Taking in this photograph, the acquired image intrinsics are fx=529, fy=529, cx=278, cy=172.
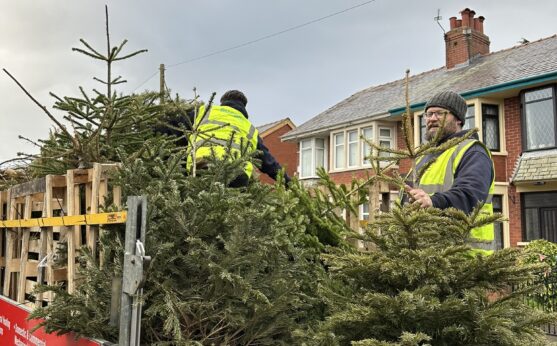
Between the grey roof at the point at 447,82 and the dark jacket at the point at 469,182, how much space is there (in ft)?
46.2

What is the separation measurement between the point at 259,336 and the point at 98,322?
81cm

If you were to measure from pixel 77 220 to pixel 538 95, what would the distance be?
16289mm

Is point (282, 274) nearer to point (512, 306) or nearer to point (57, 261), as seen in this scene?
point (512, 306)

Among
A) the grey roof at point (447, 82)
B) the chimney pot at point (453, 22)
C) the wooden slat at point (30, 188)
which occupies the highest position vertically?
the chimney pot at point (453, 22)

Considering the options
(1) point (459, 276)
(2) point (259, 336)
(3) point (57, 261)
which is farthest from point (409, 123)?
(3) point (57, 261)

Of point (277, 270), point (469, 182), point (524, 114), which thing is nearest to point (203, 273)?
point (277, 270)

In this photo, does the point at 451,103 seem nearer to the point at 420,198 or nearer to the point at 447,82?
the point at 420,198

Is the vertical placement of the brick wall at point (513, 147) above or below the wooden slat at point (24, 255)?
above

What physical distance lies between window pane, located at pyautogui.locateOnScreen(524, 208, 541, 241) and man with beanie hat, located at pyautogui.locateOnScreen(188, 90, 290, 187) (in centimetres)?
1398

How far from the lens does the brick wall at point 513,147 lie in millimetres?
16625

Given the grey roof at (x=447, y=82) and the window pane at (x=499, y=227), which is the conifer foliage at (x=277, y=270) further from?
the grey roof at (x=447, y=82)

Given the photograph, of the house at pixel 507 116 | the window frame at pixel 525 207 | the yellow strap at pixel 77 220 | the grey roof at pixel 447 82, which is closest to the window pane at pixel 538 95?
the house at pixel 507 116

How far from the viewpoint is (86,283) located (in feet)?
9.08

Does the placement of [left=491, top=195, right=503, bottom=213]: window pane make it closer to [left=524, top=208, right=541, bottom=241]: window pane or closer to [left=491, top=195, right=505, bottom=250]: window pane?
[left=491, top=195, right=505, bottom=250]: window pane
